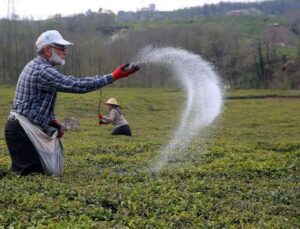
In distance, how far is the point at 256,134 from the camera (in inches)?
1011

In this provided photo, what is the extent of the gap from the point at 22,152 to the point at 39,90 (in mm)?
993

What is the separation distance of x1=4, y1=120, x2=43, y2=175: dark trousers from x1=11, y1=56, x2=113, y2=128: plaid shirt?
0.87 feet

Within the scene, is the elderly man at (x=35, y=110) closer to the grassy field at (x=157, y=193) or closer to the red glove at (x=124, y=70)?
the grassy field at (x=157, y=193)

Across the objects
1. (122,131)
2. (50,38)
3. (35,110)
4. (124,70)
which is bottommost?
(122,131)

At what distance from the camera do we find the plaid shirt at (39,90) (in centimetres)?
859

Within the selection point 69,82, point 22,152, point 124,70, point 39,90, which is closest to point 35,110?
point 39,90

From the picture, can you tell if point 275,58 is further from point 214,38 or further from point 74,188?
point 74,188

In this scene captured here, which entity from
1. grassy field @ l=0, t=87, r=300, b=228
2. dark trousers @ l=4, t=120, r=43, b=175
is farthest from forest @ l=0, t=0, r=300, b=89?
dark trousers @ l=4, t=120, r=43, b=175

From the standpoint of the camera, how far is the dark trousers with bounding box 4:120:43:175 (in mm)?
8781

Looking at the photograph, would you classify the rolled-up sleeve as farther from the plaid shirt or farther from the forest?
the forest

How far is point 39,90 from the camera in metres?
8.86

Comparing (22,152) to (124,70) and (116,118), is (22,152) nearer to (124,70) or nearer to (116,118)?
(124,70)

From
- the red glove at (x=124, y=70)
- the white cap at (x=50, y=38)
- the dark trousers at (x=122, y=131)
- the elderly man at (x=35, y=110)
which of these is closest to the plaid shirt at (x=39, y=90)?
the elderly man at (x=35, y=110)

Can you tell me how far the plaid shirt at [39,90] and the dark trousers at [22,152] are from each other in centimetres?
27
